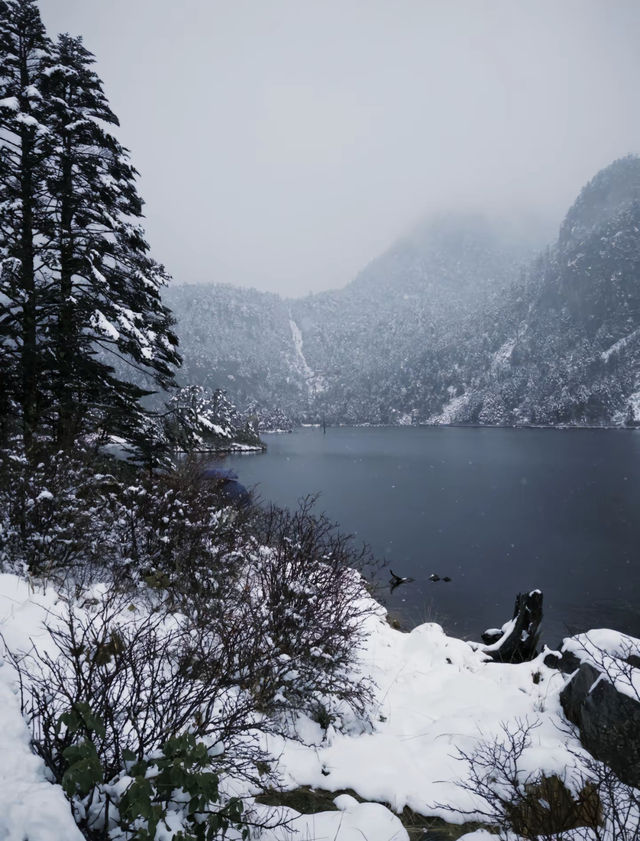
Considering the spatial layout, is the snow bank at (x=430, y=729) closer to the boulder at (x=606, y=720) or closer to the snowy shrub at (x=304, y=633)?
the boulder at (x=606, y=720)

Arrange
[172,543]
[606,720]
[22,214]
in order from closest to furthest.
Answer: [606,720] → [172,543] → [22,214]

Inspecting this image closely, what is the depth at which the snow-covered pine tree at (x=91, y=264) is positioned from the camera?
1012cm

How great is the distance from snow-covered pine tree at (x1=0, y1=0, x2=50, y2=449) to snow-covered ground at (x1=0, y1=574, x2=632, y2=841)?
583 centimetres

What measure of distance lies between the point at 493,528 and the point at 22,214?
3324 cm

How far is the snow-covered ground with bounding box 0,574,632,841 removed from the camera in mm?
2418

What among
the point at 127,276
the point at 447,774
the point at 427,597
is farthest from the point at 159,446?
the point at 427,597

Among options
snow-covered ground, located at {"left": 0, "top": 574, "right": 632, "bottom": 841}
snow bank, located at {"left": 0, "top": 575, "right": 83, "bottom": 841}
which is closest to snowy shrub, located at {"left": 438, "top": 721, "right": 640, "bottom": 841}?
snow-covered ground, located at {"left": 0, "top": 574, "right": 632, "bottom": 841}

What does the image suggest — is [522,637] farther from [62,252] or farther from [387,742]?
[62,252]

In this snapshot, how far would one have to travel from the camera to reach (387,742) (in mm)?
5609

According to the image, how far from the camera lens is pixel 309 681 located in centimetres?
593

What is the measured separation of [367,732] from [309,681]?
98 centimetres

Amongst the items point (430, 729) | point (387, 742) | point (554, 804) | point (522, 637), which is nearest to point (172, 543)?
point (387, 742)

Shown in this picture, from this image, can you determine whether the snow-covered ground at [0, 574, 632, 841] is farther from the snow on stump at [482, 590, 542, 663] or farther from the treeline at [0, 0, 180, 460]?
the treeline at [0, 0, 180, 460]

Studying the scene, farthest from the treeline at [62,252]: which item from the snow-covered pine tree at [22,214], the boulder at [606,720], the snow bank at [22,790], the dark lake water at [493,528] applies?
the dark lake water at [493,528]
